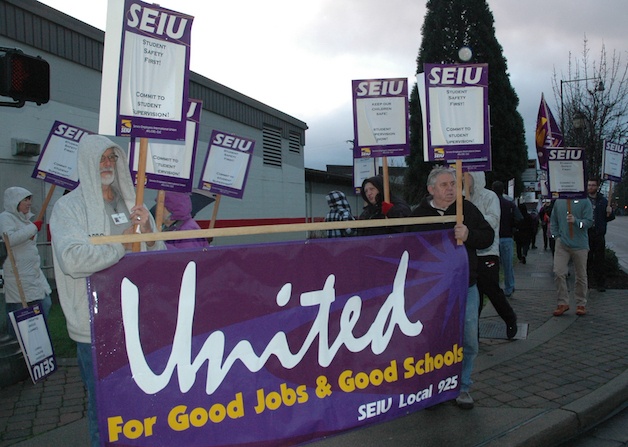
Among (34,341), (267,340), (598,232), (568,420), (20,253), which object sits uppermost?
(598,232)

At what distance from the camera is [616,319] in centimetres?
764

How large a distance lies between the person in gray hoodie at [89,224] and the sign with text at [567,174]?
6.58m

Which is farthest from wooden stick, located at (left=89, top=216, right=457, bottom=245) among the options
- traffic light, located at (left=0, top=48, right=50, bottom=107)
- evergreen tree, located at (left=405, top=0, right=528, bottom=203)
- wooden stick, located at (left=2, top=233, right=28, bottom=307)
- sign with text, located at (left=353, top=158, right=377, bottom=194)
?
evergreen tree, located at (left=405, top=0, right=528, bottom=203)

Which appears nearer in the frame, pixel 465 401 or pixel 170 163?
pixel 465 401

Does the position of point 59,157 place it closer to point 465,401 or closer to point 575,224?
point 465,401

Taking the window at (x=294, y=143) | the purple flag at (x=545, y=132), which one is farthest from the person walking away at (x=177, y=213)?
the window at (x=294, y=143)

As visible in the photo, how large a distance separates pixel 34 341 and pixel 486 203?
4849 mm

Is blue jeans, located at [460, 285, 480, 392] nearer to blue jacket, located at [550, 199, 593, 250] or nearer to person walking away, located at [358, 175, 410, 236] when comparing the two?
person walking away, located at [358, 175, 410, 236]

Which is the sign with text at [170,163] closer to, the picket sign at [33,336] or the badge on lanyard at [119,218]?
the badge on lanyard at [119,218]

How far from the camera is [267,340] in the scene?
302 centimetres

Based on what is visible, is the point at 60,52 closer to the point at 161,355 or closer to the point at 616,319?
the point at 161,355

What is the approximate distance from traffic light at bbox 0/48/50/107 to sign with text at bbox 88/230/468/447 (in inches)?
121

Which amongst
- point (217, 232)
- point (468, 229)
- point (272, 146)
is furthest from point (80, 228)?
point (272, 146)

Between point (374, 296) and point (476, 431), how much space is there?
1.43 m
